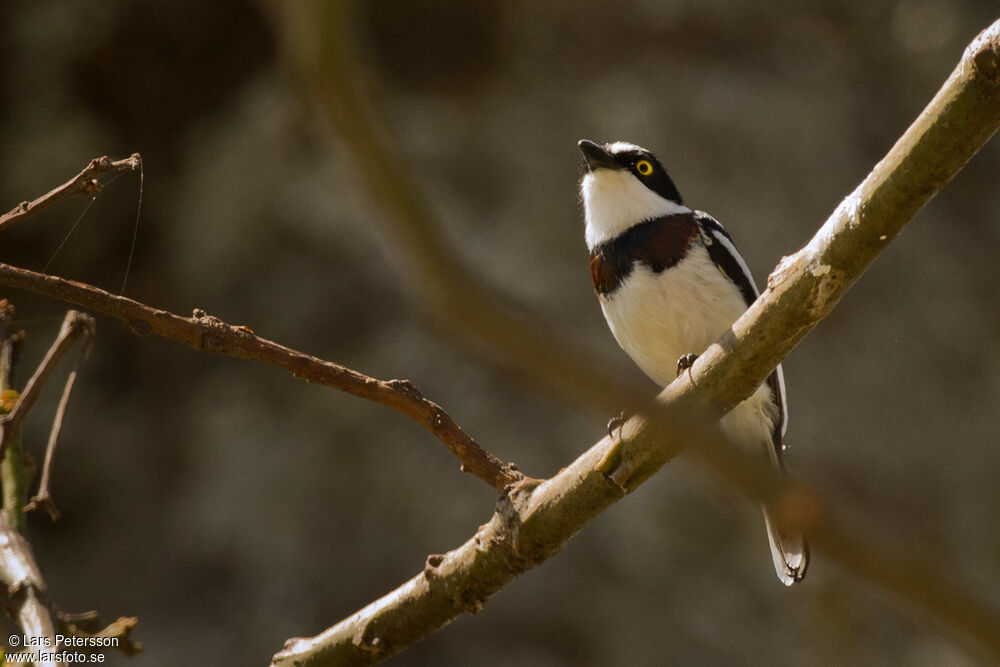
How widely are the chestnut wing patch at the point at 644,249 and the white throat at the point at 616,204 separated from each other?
5 cm

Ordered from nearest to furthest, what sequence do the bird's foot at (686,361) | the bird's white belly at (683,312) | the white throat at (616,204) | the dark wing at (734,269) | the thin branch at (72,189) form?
the thin branch at (72,189), the bird's foot at (686,361), the bird's white belly at (683,312), the dark wing at (734,269), the white throat at (616,204)

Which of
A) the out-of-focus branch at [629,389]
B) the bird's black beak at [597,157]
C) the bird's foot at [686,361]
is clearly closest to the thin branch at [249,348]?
the out-of-focus branch at [629,389]

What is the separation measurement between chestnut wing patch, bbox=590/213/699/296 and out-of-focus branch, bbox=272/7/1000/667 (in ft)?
3.71

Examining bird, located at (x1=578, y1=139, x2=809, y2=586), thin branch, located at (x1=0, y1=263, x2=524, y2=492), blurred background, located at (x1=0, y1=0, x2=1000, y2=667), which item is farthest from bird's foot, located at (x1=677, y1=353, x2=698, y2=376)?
blurred background, located at (x1=0, y1=0, x2=1000, y2=667)

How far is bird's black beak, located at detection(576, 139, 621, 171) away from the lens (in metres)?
3.49

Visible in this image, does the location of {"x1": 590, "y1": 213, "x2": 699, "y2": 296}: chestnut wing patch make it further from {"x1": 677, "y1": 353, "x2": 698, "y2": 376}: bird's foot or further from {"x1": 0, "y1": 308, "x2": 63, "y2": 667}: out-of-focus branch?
{"x1": 0, "y1": 308, "x2": 63, "y2": 667}: out-of-focus branch

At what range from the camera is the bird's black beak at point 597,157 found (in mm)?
3488

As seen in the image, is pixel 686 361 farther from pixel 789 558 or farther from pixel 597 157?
pixel 597 157

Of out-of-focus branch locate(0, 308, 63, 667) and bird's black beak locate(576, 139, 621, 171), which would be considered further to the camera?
bird's black beak locate(576, 139, 621, 171)

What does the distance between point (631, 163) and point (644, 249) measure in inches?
19.1

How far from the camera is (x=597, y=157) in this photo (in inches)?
138

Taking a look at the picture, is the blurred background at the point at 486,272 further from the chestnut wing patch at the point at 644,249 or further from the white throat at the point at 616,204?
the chestnut wing patch at the point at 644,249

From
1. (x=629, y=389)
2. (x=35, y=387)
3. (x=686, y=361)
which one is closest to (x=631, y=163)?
(x=686, y=361)

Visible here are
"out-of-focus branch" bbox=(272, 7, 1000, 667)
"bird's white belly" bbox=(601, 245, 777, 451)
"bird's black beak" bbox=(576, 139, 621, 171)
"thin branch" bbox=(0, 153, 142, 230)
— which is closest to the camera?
"out-of-focus branch" bbox=(272, 7, 1000, 667)
